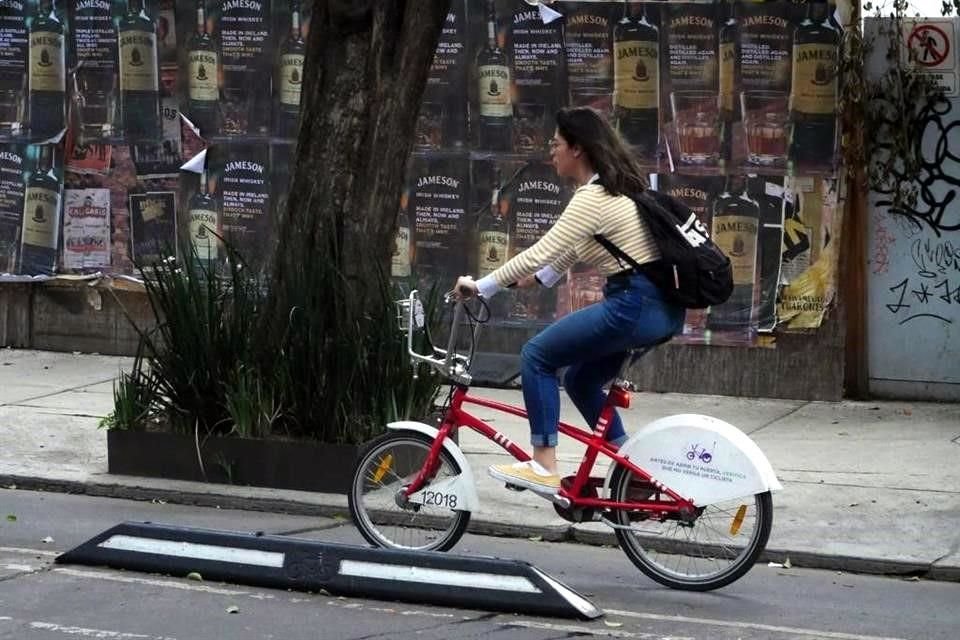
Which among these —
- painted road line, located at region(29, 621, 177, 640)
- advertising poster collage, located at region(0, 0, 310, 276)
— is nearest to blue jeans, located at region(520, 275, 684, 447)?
painted road line, located at region(29, 621, 177, 640)

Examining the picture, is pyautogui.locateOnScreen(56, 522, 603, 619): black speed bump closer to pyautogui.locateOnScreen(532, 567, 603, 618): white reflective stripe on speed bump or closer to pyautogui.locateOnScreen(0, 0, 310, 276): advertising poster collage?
pyautogui.locateOnScreen(532, 567, 603, 618): white reflective stripe on speed bump

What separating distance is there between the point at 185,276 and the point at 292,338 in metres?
0.75

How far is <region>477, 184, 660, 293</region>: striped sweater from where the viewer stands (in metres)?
6.71

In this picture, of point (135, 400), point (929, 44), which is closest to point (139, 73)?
point (135, 400)

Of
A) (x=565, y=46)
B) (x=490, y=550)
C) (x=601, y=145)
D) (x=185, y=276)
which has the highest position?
(x=565, y=46)

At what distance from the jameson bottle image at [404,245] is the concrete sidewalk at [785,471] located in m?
1.12

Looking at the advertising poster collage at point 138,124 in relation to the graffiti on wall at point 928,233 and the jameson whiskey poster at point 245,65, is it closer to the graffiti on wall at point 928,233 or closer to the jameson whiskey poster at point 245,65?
the jameson whiskey poster at point 245,65

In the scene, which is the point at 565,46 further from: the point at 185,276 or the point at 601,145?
the point at 601,145

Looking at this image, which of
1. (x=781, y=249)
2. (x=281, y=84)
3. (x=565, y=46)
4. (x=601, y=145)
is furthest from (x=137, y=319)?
(x=601, y=145)

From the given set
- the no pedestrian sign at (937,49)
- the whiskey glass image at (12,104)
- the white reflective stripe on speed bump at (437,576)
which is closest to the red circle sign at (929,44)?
the no pedestrian sign at (937,49)

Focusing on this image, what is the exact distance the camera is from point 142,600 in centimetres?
655

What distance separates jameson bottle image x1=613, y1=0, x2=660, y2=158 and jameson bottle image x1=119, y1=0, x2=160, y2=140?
377 centimetres

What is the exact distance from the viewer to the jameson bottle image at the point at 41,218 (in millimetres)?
13289

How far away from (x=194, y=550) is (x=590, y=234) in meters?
2.14
